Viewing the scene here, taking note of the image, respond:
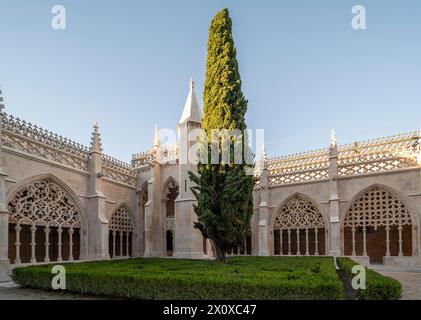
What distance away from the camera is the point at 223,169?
14961mm

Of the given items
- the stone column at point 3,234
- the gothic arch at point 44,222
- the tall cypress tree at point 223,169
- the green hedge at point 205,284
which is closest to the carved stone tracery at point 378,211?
the tall cypress tree at point 223,169

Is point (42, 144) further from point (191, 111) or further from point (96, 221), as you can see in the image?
point (191, 111)

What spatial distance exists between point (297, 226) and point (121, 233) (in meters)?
12.0

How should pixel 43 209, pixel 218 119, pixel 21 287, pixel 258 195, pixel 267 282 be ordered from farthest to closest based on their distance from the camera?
pixel 258 195 → pixel 43 209 → pixel 218 119 → pixel 21 287 → pixel 267 282

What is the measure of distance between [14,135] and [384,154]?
2054 centimetres

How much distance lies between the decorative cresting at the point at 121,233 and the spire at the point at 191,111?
7.41 m

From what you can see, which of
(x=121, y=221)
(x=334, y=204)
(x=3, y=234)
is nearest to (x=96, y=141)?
(x=121, y=221)

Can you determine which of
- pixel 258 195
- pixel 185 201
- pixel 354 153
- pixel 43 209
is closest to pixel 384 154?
pixel 354 153

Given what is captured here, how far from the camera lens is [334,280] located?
9.19 meters

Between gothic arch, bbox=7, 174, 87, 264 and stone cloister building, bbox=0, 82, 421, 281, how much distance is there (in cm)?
5

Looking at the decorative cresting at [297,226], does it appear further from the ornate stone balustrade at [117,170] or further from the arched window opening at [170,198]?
the ornate stone balustrade at [117,170]

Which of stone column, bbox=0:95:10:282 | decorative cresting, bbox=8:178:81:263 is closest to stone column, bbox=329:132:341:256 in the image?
decorative cresting, bbox=8:178:81:263

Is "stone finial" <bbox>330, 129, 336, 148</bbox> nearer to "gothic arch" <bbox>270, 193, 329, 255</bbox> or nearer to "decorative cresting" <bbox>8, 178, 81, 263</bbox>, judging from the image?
"gothic arch" <bbox>270, 193, 329, 255</bbox>

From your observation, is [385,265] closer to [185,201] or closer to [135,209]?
[185,201]
